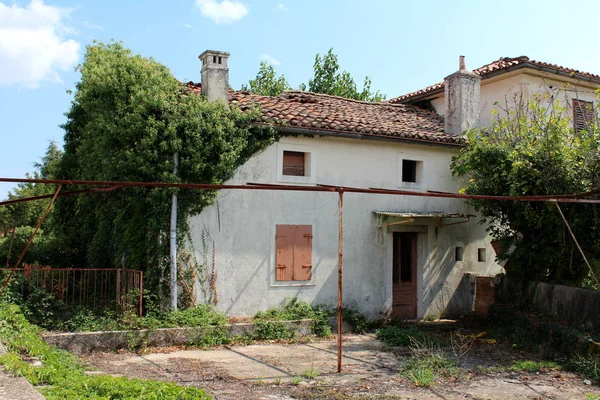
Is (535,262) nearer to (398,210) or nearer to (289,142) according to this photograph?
(398,210)

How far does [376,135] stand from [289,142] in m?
2.21

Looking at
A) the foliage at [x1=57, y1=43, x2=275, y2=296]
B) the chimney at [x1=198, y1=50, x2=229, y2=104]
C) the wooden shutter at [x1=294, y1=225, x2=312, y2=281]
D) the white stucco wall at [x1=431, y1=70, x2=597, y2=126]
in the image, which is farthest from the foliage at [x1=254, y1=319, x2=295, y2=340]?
the white stucco wall at [x1=431, y1=70, x2=597, y2=126]

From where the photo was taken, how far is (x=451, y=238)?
15.0m

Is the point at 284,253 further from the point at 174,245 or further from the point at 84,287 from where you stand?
the point at 84,287

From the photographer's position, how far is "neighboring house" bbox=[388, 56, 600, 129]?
1644cm

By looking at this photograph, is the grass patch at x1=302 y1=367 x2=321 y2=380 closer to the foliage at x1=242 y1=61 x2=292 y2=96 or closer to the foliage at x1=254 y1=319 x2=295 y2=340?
the foliage at x1=254 y1=319 x2=295 y2=340

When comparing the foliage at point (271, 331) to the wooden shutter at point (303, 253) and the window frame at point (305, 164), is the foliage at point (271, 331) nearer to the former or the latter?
the wooden shutter at point (303, 253)

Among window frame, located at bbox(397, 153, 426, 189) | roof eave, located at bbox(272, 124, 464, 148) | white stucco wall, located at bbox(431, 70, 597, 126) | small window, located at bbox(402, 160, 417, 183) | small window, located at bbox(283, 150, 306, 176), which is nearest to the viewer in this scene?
roof eave, located at bbox(272, 124, 464, 148)

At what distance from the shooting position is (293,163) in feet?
43.4

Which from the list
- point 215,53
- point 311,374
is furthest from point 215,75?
point 311,374

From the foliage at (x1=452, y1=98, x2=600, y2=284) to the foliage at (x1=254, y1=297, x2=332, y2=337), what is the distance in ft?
15.2

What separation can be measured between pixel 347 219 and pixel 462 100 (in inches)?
200

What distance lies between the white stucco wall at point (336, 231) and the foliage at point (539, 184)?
1347 millimetres

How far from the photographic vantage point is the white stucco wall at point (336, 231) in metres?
12.4
